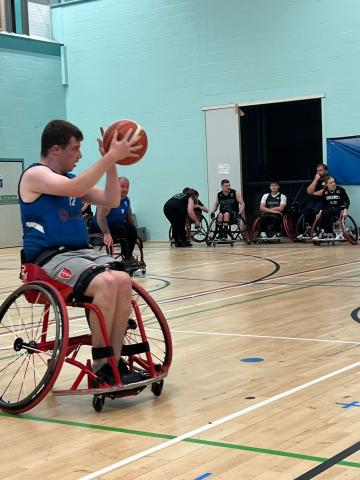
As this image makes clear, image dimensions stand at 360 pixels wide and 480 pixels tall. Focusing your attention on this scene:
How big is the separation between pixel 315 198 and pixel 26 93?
6.18 metres

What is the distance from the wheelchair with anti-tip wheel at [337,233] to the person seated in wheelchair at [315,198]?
11.7 inches

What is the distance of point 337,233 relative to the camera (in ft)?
38.7

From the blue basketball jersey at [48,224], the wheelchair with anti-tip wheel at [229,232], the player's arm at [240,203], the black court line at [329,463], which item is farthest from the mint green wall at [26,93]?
the black court line at [329,463]

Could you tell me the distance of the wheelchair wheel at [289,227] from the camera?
1218cm

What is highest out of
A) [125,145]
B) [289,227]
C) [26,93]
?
[26,93]

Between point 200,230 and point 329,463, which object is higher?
point 329,463

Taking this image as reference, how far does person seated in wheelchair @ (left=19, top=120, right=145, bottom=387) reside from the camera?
3.05 m

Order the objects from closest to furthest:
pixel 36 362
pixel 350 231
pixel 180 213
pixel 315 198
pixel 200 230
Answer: pixel 36 362 < pixel 350 231 < pixel 315 198 < pixel 180 213 < pixel 200 230

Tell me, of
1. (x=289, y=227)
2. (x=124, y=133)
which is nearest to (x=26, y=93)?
(x=289, y=227)

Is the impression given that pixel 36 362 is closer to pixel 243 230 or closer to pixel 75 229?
pixel 75 229

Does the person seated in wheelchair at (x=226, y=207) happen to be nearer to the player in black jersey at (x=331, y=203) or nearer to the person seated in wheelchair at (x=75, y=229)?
the player in black jersey at (x=331, y=203)

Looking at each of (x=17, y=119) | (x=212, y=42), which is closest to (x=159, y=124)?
(x=212, y=42)

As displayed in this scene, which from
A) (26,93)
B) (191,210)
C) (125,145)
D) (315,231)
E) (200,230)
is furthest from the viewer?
(26,93)

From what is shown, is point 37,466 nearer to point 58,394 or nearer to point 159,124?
point 58,394
